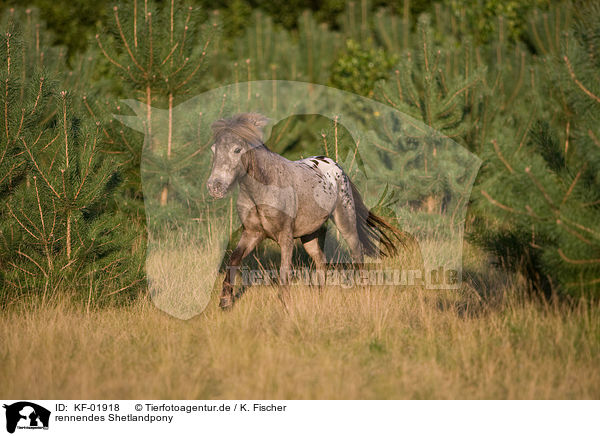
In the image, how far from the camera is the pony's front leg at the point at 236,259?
15.8 feet

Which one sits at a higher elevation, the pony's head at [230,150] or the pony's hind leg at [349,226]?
the pony's head at [230,150]

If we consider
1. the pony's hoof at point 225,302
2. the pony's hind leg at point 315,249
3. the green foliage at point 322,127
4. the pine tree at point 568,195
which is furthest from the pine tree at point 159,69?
the pine tree at point 568,195

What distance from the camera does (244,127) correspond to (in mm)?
4332

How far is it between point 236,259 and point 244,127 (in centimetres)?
118

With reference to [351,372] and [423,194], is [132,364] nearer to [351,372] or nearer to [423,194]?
[351,372]

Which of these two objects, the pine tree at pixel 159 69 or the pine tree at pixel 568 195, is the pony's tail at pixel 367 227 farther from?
the pine tree at pixel 159 69

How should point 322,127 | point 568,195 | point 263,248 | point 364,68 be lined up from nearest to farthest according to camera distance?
point 568,195
point 263,248
point 322,127
point 364,68

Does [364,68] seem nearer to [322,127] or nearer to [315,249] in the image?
[322,127]

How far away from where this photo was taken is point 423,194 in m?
7.90

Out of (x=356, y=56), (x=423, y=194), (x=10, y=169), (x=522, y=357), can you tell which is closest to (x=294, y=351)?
(x=522, y=357)

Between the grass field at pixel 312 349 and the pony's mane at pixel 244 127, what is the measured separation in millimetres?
1430

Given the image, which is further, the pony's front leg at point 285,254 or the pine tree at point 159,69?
the pine tree at point 159,69

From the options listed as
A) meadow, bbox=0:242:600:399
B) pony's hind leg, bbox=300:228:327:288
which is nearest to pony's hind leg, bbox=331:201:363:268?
pony's hind leg, bbox=300:228:327:288

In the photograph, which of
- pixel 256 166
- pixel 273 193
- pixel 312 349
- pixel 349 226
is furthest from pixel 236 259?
pixel 349 226
